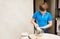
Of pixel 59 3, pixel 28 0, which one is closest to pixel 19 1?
pixel 28 0

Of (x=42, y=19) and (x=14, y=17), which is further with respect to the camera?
(x=14, y=17)

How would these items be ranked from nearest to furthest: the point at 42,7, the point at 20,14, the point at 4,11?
the point at 42,7 < the point at 4,11 < the point at 20,14

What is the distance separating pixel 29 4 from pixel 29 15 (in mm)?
247

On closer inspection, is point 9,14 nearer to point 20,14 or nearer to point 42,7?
point 20,14

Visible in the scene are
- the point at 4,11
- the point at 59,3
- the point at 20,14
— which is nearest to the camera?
the point at 4,11

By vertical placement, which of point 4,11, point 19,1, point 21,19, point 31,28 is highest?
point 19,1

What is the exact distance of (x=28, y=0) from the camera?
10.2 ft

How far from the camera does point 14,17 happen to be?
297cm

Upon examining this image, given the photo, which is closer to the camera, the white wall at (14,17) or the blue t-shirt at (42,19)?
the blue t-shirt at (42,19)

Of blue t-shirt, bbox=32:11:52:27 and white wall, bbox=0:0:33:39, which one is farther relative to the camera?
white wall, bbox=0:0:33:39

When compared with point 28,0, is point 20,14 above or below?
below

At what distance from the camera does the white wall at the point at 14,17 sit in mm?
2825

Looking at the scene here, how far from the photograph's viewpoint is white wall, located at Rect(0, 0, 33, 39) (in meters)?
2.83

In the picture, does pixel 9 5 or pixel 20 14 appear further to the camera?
pixel 20 14
